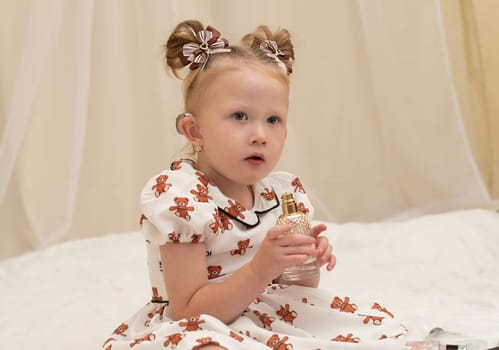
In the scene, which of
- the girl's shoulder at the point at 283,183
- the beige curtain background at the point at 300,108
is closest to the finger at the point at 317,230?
the girl's shoulder at the point at 283,183

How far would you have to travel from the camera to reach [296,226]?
104cm

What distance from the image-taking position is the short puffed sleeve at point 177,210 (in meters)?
1.06

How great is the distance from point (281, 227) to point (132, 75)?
145 centimetres

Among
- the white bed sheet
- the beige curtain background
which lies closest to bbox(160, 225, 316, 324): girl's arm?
the white bed sheet

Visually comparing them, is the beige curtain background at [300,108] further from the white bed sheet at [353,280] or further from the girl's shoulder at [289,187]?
the girl's shoulder at [289,187]

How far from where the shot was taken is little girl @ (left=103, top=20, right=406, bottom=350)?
1.04 m

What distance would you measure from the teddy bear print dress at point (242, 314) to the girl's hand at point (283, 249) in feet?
0.33

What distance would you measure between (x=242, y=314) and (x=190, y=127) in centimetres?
29

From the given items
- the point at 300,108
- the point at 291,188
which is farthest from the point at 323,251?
the point at 300,108

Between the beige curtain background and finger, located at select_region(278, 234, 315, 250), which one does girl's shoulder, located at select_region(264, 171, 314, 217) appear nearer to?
finger, located at select_region(278, 234, 315, 250)

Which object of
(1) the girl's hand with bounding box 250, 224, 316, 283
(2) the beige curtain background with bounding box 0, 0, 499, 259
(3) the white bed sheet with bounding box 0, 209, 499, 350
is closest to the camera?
(1) the girl's hand with bounding box 250, 224, 316, 283

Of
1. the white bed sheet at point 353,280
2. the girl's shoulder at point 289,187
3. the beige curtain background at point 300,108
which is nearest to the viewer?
the girl's shoulder at point 289,187

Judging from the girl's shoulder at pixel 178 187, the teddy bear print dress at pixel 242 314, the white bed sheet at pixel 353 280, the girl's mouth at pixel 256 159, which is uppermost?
the girl's mouth at pixel 256 159

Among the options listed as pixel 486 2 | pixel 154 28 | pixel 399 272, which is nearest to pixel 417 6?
pixel 486 2
